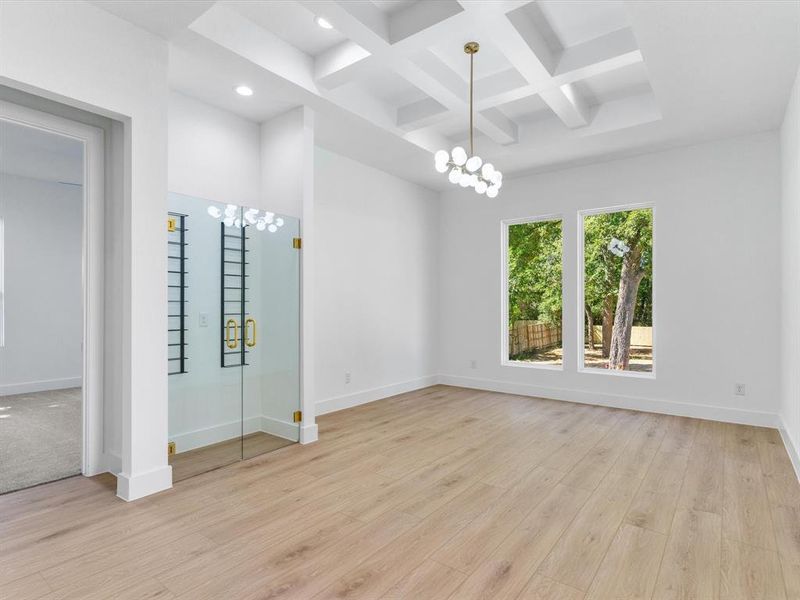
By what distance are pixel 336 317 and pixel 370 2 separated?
3.21 metres

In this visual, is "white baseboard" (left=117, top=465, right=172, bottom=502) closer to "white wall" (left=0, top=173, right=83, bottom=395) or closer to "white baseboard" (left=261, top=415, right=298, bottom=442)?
"white baseboard" (left=261, top=415, right=298, bottom=442)

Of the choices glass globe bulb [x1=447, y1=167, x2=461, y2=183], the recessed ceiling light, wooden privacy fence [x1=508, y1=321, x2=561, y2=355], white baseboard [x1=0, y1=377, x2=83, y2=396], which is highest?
the recessed ceiling light

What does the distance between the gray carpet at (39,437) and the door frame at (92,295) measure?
0.83 ft

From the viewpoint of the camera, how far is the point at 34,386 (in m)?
4.43

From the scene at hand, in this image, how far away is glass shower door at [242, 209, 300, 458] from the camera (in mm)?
3705

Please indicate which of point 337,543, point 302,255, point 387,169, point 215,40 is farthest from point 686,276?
point 215,40

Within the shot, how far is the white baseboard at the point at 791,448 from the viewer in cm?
321

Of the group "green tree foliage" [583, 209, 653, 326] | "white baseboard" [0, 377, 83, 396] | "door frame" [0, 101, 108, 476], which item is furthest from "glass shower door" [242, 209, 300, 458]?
"green tree foliage" [583, 209, 653, 326]

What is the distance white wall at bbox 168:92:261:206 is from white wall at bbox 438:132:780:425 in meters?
3.60

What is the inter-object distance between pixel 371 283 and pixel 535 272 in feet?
7.53

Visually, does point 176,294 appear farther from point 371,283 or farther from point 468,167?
point 371,283

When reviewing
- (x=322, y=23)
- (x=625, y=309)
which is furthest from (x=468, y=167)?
(x=625, y=309)

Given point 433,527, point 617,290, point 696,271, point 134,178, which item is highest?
point 134,178

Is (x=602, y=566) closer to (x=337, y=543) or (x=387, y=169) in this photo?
(x=337, y=543)
